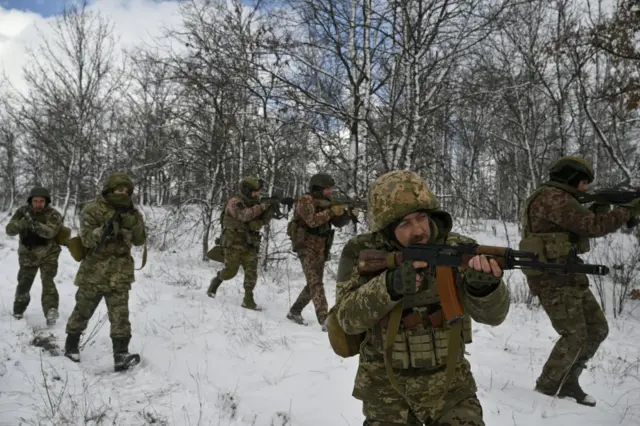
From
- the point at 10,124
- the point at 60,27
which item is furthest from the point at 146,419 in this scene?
the point at 10,124

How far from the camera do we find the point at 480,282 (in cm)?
164

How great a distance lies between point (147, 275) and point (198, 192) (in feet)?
14.1

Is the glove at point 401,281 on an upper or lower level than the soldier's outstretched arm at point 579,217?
lower

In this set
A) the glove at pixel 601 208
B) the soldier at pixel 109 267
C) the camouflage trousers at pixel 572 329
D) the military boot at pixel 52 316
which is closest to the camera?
the camouflage trousers at pixel 572 329

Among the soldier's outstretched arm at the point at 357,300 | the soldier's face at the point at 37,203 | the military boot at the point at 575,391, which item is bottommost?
the military boot at the point at 575,391

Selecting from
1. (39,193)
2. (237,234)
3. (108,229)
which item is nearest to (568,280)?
(108,229)

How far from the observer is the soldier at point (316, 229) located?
5.57m

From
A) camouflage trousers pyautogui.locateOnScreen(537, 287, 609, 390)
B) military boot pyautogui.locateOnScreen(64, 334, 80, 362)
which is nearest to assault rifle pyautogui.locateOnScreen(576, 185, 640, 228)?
camouflage trousers pyautogui.locateOnScreen(537, 287, 609, 390)

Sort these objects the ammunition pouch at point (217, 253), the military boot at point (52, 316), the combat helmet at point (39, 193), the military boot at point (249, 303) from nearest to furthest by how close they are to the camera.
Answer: the military boot at point (52, 316), the combat helmet at point (39, 193), the military boot at point (249, 303), the ammunition pouch at point (217, 253)

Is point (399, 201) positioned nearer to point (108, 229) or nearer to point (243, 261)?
point (108, 229)

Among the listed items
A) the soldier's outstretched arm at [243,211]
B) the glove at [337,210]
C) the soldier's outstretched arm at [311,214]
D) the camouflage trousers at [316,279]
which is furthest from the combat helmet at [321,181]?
the soldier's outstretched arm at [243,211]

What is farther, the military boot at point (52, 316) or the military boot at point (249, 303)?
the military boot at point (249, 303)

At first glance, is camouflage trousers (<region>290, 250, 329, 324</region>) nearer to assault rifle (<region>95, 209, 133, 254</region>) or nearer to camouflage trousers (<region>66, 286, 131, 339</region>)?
camouflage trousers (<region>66, 286, 131, 339</region>)

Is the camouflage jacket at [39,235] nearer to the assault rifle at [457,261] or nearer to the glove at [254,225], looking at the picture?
the glove at [254,225]
